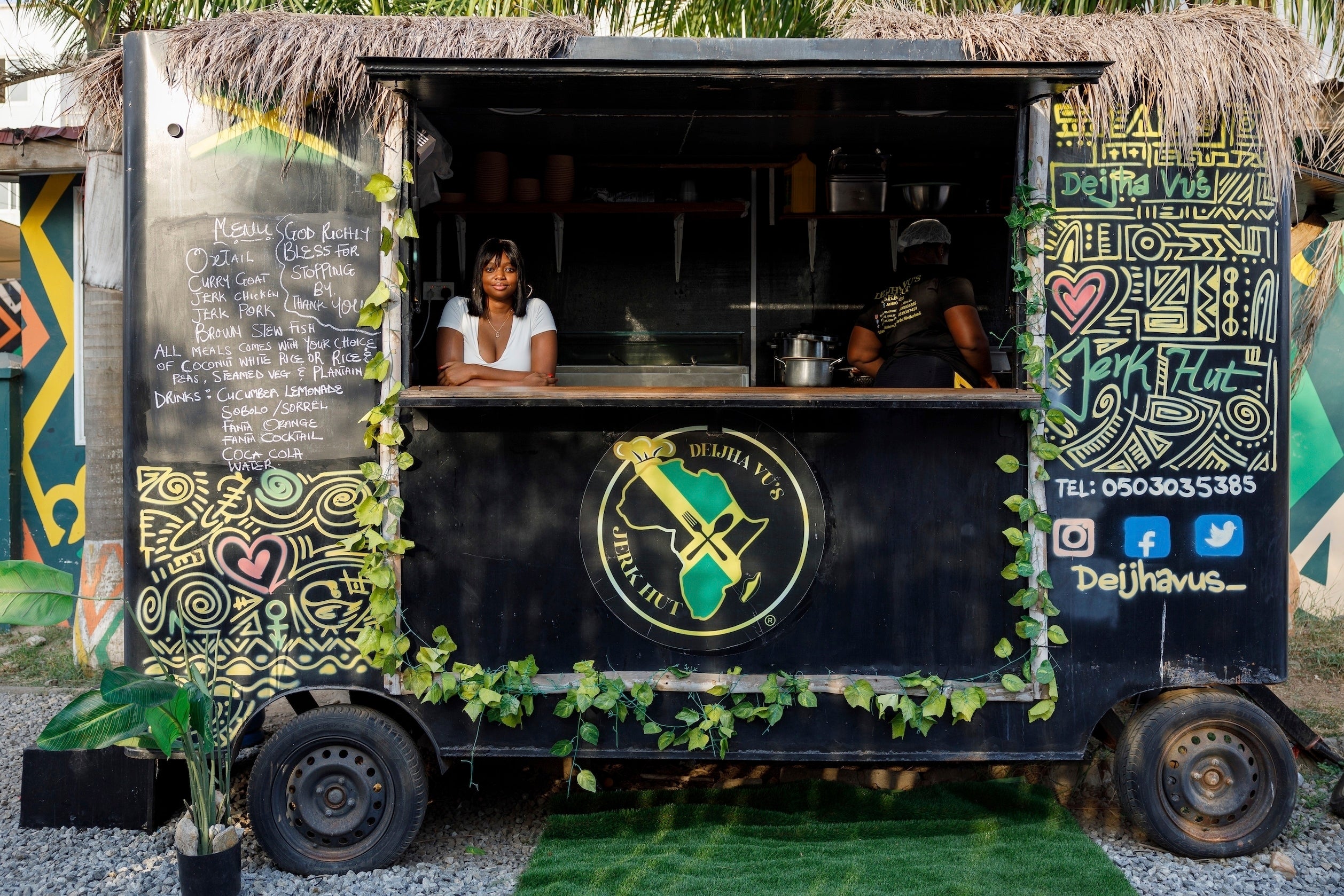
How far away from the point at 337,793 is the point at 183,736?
68cm

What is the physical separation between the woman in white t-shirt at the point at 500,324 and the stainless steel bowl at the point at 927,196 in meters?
2.39

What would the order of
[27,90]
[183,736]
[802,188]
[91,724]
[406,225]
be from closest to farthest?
[91,724] → [183,736] → [406,225] → [802,188] → [27,90]

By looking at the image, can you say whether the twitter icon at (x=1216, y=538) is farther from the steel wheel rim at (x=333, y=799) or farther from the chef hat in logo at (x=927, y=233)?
the steel wheel rim at (x=333, y=799)

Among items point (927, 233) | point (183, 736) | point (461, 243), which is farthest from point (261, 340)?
point (927, 233)

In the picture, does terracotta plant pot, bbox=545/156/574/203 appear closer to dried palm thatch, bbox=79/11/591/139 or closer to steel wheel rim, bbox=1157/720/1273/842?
dried palm thatch, bbox=79/11/591/139

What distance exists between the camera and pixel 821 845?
12.3 ft

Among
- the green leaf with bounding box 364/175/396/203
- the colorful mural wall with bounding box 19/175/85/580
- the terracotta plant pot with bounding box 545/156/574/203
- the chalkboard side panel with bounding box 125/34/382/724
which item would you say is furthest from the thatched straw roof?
the colorful mural wall with bounding box 19/175/85/580

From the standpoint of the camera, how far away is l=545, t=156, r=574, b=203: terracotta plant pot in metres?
5.36

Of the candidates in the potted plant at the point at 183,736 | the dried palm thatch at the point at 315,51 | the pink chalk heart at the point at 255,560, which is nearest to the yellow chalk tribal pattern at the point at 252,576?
the pink chalk heart at the point at 255,560

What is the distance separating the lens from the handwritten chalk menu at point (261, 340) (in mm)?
3590

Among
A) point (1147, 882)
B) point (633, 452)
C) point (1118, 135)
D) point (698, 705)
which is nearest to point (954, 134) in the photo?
point (1118, 135)

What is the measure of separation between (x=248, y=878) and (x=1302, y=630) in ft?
22.5

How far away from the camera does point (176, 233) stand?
3.59 metres

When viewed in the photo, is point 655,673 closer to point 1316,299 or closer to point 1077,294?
point 1077,294
